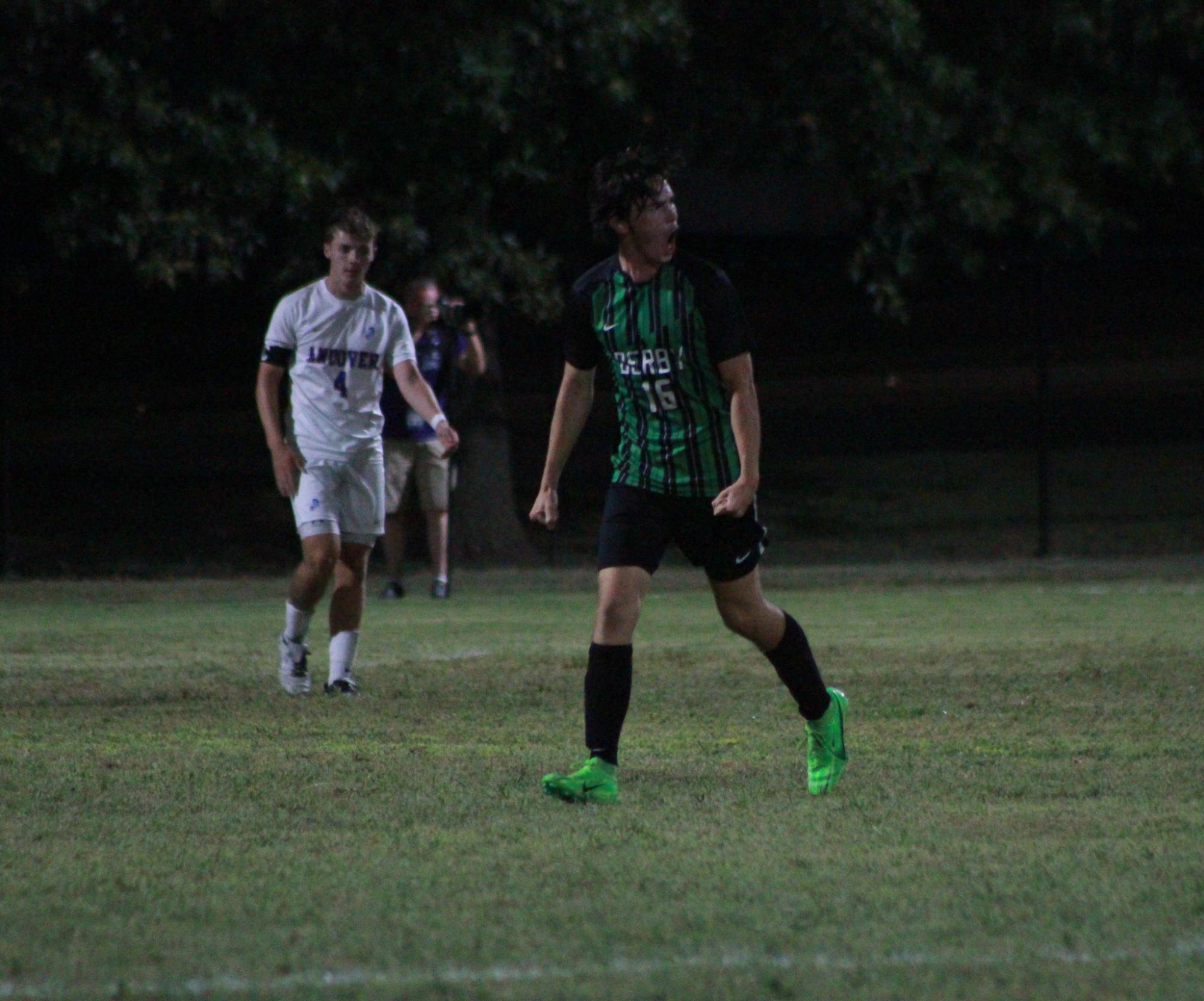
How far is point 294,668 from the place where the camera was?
346 inches

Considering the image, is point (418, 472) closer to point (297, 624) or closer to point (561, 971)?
point (297, 624)

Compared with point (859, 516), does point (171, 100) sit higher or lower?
higher

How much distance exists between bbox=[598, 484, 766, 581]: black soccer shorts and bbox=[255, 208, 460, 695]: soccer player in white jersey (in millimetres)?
2600

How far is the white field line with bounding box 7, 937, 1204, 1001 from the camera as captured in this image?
3912mm

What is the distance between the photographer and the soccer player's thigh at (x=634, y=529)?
20.5 ft

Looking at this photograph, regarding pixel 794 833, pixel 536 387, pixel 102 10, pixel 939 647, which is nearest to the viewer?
pixel 794 833

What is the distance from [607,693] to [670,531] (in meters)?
0.54

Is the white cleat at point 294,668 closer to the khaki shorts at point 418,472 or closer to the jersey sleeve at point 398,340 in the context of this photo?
the jersey sleeve at point 398,340

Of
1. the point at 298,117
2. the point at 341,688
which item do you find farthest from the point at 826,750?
the point at 298,117

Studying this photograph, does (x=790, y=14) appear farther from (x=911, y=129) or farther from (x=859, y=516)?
(x=859, y=516)

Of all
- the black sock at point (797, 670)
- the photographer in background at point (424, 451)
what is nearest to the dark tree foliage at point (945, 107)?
the photographer in background at point (424, 451)

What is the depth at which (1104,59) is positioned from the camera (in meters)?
17.8

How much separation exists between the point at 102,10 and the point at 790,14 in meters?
5.54

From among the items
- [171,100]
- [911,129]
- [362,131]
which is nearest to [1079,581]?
[911,129]
